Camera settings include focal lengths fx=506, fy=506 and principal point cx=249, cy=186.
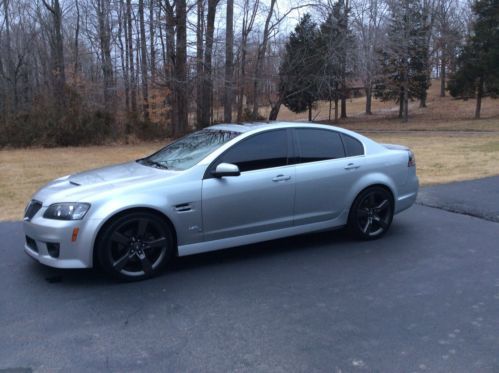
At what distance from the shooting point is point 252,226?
213 inches

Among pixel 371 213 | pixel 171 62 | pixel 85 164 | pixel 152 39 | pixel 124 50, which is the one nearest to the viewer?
pixel 371 213

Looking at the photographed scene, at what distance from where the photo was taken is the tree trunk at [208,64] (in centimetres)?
2391

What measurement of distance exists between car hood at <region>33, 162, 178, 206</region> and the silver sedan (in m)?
0.01

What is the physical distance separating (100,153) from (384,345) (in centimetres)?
1673

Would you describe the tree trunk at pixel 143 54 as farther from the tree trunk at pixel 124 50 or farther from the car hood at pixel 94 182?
the car hood at pixel 94 182

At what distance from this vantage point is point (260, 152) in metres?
5.59

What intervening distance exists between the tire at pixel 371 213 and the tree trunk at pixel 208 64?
1875cm

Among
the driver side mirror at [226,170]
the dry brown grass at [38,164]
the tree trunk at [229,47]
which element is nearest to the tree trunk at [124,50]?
the tree trunk at [229,47]

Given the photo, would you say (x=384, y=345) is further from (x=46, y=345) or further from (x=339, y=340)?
(x=46, y=345)

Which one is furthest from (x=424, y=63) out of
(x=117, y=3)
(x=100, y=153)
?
(x=100, y=153)

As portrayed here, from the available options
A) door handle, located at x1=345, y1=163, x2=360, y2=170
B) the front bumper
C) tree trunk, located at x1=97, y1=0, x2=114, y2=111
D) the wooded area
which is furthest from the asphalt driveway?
tree trunk, located at x1=97, y1=0, x2=114, y2=111

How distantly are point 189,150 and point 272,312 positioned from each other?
2398mm

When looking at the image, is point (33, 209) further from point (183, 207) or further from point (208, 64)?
point (208, 64)

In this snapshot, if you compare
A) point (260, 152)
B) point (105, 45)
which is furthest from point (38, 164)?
point (105, 45)
